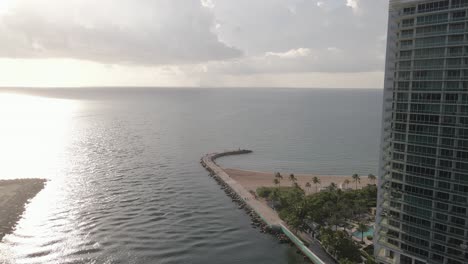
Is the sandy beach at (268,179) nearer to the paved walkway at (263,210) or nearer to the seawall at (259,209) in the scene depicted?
the paved walkway at (263,210)

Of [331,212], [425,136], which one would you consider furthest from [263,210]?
[425,136]

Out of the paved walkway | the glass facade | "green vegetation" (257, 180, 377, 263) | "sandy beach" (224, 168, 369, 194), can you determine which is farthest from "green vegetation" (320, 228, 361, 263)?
"sandy beach" (224, 168, 369, 194)

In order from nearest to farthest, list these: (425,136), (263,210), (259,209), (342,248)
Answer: (425,136) → (342,248) → (263,210) → (259,209)

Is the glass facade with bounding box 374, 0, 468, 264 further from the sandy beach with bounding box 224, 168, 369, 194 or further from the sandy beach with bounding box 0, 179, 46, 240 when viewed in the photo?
the sandy beach with bounding box 0, 179, 46, 240

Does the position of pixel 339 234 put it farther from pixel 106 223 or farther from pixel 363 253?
pixel 106 223

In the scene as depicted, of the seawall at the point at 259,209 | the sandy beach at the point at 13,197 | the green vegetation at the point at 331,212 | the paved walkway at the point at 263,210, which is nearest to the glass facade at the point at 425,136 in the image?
the green vegetation at the point at 331,212

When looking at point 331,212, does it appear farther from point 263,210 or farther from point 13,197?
point 13,197
